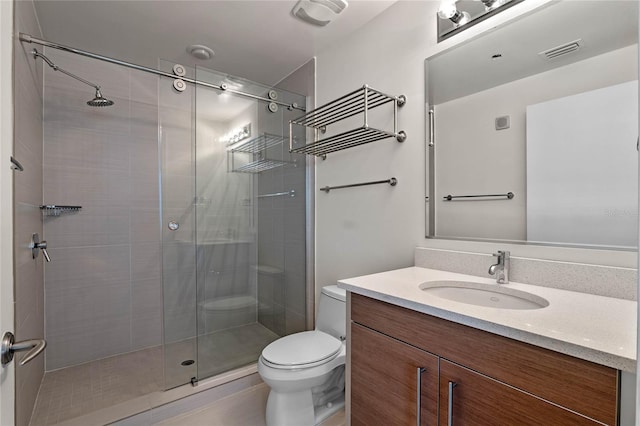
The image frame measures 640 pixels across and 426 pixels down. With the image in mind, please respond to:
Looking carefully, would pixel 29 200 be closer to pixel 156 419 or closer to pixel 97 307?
pixel 97 307

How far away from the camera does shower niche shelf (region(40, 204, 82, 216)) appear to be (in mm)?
2142

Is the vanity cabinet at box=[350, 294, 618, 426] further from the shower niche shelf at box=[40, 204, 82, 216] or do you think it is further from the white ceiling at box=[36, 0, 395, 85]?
the shower niche shelf at box=[40, 204, 82, 216]

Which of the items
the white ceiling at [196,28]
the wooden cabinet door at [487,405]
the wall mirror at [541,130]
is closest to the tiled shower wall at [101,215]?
the white ceiling at [196,28]

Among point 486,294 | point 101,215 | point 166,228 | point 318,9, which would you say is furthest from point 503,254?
point 101,215

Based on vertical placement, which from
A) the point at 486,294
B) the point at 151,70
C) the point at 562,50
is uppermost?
the point at 151,70

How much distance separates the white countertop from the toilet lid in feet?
1.80

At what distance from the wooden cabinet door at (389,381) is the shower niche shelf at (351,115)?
104 centimetres

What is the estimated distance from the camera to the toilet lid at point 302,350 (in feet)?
4.90

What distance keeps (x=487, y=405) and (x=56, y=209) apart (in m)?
2.81

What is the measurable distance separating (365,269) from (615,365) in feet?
4.39

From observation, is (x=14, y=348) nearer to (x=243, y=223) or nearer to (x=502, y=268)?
(x=502, y=268)

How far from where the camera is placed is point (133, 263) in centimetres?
251

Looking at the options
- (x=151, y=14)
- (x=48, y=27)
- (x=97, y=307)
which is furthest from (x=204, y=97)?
(x=97, y=307)

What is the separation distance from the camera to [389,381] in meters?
1.08
